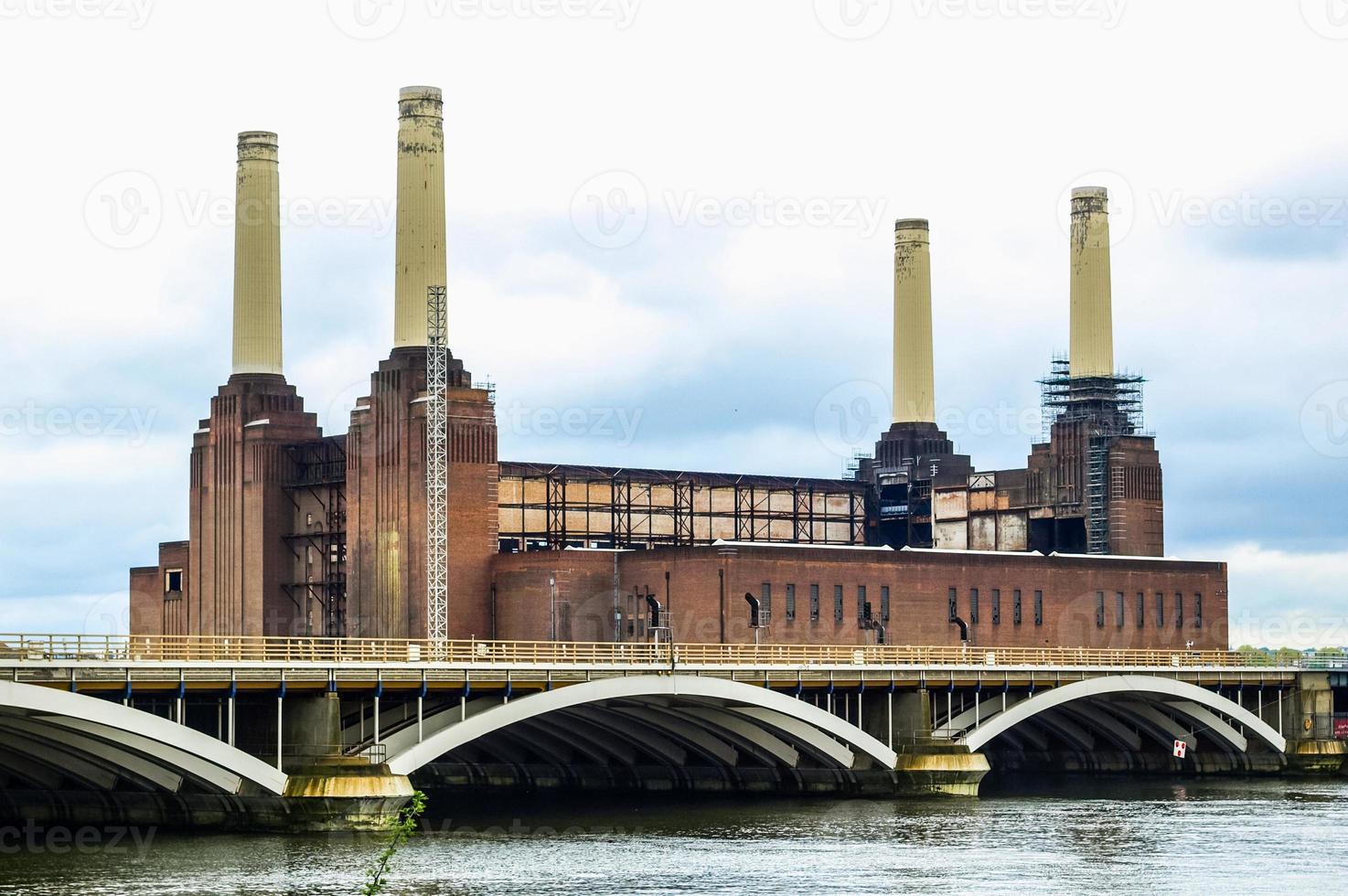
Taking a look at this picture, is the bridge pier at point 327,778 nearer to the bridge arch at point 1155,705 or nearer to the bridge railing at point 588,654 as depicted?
the bridge railing at point 588,654

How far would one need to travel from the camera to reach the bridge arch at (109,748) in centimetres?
6806

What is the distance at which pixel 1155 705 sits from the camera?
368ft

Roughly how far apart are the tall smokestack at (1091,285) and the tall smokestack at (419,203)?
4245cm

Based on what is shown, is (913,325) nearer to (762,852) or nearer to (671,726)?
(671,726)

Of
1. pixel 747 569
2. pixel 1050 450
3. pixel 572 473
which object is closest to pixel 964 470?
pixel 1050 450

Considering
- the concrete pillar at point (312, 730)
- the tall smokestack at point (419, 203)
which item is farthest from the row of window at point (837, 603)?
the concrete pillar at point (312, 730)

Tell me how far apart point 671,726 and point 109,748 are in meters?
28.2

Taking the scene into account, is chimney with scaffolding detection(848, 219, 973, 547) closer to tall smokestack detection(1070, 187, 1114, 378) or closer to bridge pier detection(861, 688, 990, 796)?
tall smokestack detection(1070, 187, 1114, 378)

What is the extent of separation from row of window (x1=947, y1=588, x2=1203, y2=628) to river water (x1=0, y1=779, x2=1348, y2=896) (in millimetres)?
27068

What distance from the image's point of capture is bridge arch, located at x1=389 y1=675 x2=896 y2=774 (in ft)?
267

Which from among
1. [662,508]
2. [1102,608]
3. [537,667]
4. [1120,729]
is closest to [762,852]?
[537,667]

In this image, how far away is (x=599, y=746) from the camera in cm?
10250

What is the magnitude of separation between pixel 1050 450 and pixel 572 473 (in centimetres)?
2880

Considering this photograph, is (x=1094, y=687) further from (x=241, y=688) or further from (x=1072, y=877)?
(x=241, y=688)
